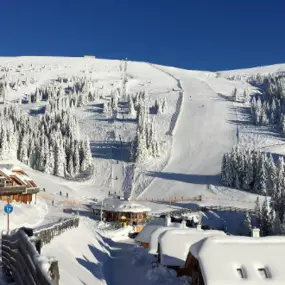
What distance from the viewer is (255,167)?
9294cm

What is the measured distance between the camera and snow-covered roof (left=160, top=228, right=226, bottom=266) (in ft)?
96.3

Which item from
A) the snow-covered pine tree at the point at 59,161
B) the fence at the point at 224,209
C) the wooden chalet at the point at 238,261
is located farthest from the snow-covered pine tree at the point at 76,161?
the wooden chalet at the point at 238,261

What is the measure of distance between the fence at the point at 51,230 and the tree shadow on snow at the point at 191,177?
6083 centimetres

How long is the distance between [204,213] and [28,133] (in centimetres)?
4942

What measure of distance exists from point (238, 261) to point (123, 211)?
1871 inches

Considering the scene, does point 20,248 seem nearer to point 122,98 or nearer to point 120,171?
point 120,171

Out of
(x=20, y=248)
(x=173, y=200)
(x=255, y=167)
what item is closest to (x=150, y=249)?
(x=20, y=248)

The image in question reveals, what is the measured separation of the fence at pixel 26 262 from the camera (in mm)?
7129

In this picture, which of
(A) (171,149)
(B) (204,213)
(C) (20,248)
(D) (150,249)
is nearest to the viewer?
(C) (20,248)

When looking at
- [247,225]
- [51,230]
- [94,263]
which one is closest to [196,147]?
[247,225]

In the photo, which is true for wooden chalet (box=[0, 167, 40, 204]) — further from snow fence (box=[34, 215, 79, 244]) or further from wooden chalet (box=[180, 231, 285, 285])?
wooden chalet (box=[180, 231, 285, 285])

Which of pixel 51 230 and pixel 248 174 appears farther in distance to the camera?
pixel 248 174

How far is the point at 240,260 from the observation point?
22.4 m

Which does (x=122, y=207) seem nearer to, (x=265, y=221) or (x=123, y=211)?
(x=123, y=211)
